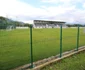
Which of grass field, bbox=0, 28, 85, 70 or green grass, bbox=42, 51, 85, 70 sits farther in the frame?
green grass, bbox=42, 51, 85, 70

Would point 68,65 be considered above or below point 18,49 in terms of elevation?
below

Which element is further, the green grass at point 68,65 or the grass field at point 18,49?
the green grass at point 68,65

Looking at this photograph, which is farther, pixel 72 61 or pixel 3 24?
pixel 72 61

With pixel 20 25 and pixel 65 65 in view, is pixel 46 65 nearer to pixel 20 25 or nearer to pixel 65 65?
pixel 65 65

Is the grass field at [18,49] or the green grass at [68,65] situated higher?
the grass field at [18,49]

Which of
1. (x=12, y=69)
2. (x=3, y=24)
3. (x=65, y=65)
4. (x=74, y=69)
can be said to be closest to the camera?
(x=3, y=24)

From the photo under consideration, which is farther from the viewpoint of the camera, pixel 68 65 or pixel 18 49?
pixel 18 49

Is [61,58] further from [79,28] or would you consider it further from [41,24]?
[79,28]

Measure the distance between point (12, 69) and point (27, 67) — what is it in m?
0.55

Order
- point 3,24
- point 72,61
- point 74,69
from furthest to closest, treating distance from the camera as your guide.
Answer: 1. point 72,61
2. point 74,69
3. point 3,24

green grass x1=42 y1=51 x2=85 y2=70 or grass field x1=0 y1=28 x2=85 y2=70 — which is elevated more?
grass field x1=0 y1=28 x2=85 y2=70

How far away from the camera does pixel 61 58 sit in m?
9.24

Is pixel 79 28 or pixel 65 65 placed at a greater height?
pixel 79 28

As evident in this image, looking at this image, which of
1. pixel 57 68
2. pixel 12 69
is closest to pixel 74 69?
pixel 57 68
